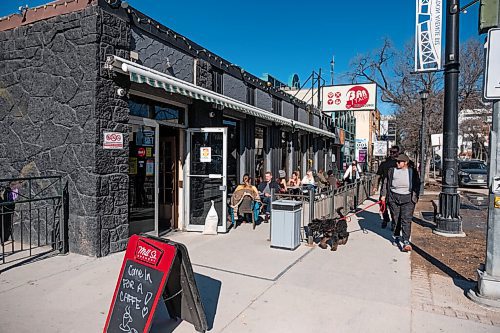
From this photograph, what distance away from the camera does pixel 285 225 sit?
6316 millimetres

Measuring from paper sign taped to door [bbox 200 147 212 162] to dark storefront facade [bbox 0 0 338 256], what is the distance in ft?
0.07

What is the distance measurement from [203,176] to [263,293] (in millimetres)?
3831

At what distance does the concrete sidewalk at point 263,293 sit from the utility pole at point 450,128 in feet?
8.36

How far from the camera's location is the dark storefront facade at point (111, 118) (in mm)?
5543

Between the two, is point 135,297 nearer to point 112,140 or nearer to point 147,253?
point 147,253

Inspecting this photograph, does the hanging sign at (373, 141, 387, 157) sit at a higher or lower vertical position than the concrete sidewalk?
higher

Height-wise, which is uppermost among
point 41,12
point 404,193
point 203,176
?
point 41,12

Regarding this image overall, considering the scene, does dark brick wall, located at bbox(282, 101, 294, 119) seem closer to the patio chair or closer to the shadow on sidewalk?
the patio chair

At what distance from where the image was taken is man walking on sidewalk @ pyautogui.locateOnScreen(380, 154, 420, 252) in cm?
637

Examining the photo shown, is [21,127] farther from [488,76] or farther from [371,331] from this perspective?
[488,76]

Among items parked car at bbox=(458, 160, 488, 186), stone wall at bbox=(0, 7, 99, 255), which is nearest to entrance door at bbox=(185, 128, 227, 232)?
stone wall at bbox=(0, 7, 99, 255)

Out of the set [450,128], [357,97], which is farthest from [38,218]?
[357,97]

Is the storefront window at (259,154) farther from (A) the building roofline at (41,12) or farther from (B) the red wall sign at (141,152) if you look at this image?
(A) the building roofline at (41,12)

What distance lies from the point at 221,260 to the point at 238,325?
218 centimetres
